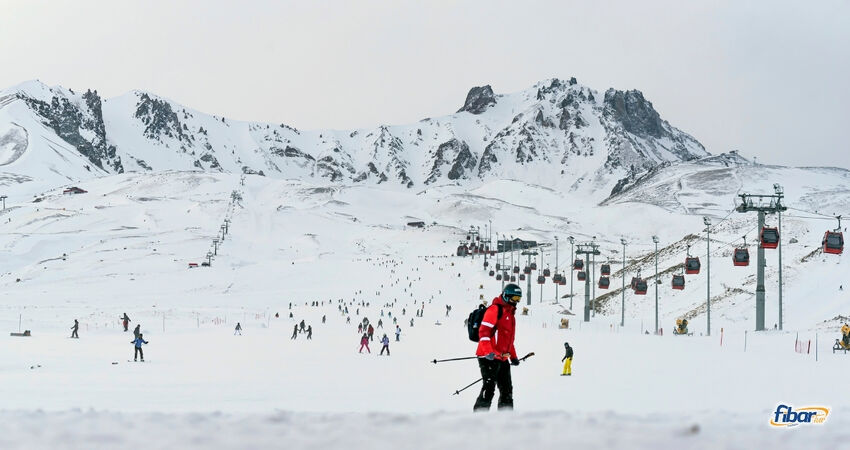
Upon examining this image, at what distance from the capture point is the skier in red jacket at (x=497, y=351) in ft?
30.5

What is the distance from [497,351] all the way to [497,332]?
25 centimetres

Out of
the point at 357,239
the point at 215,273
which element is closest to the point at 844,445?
the point at 215,273

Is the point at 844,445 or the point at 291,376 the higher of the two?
the point at 844,445

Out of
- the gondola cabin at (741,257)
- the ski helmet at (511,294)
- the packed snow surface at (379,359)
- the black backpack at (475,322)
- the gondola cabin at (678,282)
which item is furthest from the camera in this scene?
the gondola cabin at (678,282)

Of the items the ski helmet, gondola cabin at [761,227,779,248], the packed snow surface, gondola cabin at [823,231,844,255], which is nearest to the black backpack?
the ski helmet

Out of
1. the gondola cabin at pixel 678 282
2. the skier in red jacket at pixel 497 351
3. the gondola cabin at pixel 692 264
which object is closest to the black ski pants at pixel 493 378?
the skier in red jacket at pixel 497 351

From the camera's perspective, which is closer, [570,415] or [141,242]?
[570,415]

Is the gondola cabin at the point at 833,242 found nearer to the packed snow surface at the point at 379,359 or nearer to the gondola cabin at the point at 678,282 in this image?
the packed snow surface at the point at 379,359

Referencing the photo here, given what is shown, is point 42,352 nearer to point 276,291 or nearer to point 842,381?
point 842,381

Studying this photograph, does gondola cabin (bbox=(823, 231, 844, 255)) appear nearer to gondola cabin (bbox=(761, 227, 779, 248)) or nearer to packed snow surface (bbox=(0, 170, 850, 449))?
gondola cabin (bbox=(761, 227, 779, 248))

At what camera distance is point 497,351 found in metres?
9.40

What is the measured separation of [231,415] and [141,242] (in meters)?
128

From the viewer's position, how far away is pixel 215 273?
94062mm

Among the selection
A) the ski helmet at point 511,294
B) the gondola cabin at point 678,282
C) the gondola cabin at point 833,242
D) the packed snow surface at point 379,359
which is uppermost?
the gondola cabin at point 833,242
